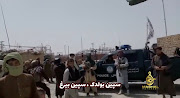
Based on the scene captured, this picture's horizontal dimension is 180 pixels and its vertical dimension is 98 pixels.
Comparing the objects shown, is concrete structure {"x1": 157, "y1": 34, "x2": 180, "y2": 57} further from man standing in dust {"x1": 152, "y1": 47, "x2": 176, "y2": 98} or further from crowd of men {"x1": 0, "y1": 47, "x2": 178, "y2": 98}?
man standing in dust {"x1": 152, "y1": 47, "x2": 176, "y2": 98}

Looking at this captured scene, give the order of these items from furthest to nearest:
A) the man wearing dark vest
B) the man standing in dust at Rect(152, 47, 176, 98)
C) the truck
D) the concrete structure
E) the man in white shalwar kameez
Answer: the concrete structure, the truck, the man in white shalwar kameez, the man standing in dust at Rect(152, 47, 176, 98), the man wearing dark vest

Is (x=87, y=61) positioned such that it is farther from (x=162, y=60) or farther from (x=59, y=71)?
(x=162, y=60)

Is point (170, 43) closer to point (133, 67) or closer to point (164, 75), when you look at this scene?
point (133, 67)

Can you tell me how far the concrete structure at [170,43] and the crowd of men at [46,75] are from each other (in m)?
7.85

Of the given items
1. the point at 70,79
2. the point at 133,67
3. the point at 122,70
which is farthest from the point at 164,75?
the point at 70,79

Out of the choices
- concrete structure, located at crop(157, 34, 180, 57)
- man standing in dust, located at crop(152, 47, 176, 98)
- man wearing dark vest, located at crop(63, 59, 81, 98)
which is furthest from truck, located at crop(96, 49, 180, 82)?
concrete structure, located at crop(157, 34, 180, 57)

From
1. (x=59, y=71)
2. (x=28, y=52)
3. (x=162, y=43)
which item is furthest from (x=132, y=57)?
(x=28, y=52)

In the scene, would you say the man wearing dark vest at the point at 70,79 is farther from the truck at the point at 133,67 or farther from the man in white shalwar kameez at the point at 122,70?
the truck at the point at 133,67

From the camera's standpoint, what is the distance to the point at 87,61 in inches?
308

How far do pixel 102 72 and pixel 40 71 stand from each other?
3226 mm

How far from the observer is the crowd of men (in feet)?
7.44

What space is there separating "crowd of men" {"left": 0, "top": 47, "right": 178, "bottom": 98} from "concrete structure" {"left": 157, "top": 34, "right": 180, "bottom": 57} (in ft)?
25.8

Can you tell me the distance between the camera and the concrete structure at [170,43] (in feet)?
46.7

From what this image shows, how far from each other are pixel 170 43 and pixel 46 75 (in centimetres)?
1144
